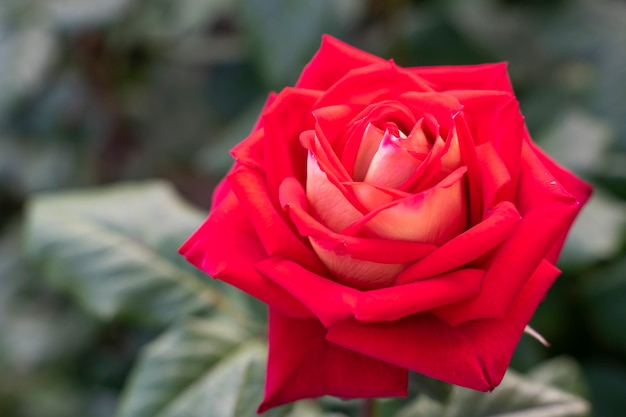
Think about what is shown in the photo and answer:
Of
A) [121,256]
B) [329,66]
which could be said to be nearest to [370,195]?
[329,66]

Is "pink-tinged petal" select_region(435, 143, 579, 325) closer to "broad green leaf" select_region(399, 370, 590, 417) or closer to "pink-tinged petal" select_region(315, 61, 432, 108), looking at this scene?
"pink-tinged petal" select_region(315, 61, 432, 108)

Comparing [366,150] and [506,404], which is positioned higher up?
[366,150]

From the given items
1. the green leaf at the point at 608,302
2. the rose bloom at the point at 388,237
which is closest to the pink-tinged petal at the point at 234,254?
the rose bloom at the point at 388,237

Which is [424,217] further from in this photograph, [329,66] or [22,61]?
[22,61]

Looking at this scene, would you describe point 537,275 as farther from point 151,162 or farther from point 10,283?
point 151,162

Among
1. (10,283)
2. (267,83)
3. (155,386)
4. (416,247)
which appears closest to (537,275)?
(416,247)

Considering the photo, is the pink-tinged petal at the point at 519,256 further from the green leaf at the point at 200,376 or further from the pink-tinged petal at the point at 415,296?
the green leaf at the point at 200,376

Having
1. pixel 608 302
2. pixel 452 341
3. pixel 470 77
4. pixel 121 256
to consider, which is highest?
pixel 470 77
